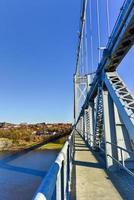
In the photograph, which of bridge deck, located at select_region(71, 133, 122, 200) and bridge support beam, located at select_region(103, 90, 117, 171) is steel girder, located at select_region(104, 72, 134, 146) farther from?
bridge deck, located at select_region(71, 133, 122, 200)

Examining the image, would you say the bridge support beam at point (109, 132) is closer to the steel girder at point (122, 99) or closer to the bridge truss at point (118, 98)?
A: the bridge truss at point (118, 98)

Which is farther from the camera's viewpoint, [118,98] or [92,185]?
[118,98]

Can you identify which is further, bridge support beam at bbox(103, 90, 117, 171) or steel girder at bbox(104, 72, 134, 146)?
bridge support beam at bbox(103, 90, 117, 171)

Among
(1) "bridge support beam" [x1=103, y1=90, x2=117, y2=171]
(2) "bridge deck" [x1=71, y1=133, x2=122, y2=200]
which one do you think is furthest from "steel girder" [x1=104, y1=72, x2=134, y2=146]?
(2) "bridge deck" [x1=71, y1=133, x2=122, y2=200]

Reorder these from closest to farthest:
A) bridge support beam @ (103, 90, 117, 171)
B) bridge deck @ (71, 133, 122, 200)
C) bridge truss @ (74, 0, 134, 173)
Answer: bridge deck @ (71, 133, 122, 200), bridge truss @ (74, 0, 134, 173), bridge support beam @ (103, 90, 117, 171)

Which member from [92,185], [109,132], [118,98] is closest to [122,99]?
[118,98]

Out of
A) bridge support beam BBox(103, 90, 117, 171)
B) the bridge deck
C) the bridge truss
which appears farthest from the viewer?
bridge support beam BBox(103, 90, 117, 171)

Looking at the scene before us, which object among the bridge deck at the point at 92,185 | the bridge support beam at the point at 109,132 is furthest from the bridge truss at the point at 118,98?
the bridge deck at the point at 92,185

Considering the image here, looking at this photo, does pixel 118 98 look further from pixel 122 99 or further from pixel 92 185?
pixel 92 185

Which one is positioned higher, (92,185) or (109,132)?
(109,132)

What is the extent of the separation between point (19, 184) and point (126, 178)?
27721 mm

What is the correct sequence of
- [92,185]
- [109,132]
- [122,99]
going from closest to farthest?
1. [92,185]
2. [122,99]
3. [109,132]

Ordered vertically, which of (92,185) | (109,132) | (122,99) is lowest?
(92,185)

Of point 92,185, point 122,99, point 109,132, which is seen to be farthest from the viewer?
point 109,132
